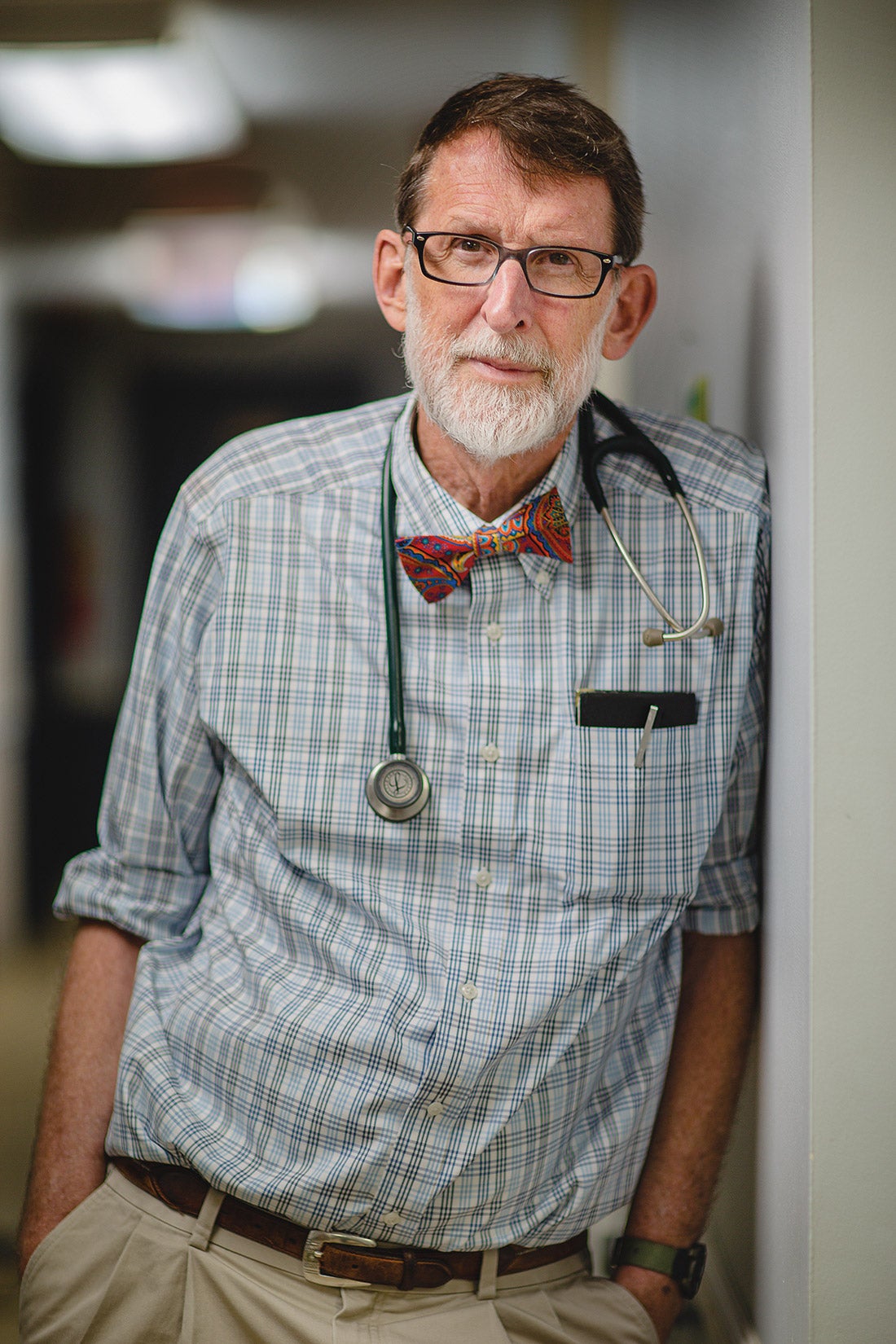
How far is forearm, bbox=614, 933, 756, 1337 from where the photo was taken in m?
1.05

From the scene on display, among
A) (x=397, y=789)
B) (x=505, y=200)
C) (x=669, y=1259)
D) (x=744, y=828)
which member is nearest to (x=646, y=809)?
(x=744, y=828)

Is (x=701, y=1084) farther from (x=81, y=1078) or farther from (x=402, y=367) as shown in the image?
(x=402, y=367)

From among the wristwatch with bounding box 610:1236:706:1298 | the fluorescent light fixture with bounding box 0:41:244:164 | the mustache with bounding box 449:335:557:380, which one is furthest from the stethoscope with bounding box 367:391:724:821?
the fluorescent light fixture with bounding box 0:41:244:164

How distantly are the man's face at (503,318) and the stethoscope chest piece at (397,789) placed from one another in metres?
0.30

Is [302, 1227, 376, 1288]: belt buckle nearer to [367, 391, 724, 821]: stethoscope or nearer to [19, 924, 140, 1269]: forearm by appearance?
[19, 924, 140, 1269]: forearm

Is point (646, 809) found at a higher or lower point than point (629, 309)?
lower

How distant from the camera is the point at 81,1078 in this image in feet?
3.52

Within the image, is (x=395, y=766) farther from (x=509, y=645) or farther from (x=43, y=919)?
(x=43, y=919)

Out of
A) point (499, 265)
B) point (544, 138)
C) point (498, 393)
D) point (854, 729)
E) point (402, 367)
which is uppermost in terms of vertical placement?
point (402, 367)

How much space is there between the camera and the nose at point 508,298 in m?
0.90

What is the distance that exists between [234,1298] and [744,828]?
0.65 m

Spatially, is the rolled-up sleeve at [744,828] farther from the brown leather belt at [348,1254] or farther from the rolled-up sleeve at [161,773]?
the rolled-up sleeve at [161,773]

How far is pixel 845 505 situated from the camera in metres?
0.81

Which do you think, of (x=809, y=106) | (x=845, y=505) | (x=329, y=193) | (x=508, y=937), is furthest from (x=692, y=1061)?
(x=329, y=193)
